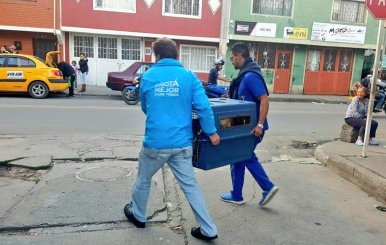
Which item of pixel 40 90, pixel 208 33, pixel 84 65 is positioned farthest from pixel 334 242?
pixel 208 33

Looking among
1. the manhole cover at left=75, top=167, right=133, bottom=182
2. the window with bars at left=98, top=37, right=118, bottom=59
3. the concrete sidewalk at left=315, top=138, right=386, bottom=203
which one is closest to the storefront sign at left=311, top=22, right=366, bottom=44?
the window with bars at left=98, top=37, right=118, bottom=59

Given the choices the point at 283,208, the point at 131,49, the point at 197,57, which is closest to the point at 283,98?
the point at 197,57

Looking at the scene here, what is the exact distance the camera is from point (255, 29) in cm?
1906

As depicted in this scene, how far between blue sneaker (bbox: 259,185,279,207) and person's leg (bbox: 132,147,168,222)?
1.36 m

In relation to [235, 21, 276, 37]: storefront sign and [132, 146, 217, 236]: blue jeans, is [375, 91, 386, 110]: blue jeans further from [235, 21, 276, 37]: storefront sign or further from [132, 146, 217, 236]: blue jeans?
[132, 146, 217, 236]: blue jeans

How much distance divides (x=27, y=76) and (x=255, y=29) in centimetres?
1154

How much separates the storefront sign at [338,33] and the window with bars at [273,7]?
1.75 m

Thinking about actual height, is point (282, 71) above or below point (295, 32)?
below

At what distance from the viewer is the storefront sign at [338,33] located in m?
19.7

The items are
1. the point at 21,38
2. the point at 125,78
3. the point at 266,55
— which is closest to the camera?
the point at 125,78

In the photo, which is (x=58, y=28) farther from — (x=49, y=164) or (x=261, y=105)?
(x=261, y=105)

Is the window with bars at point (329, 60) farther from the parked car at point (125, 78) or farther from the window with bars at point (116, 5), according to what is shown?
the parked car at point (125, 78)

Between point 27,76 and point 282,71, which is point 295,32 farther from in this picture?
point 27,76

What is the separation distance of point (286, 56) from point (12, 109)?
48.2 ft
